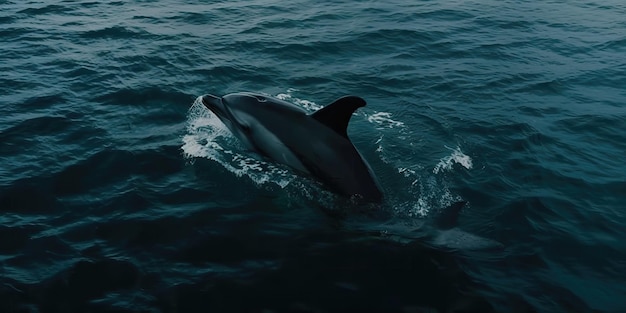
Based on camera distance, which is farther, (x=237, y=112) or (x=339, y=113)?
(x=237, y=112)

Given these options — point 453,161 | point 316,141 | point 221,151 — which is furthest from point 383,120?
point 316,141

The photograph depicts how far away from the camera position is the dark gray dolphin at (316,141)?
11352 mm

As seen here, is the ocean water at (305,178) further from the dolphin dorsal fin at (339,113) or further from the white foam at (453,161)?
the dolphin dorsal fin at (339,113)

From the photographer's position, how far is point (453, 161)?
14227 mm

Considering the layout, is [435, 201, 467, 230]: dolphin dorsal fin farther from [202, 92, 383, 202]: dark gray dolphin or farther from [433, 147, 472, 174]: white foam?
[433, 147, 472, 174]: white foam

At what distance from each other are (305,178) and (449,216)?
350 centimetres

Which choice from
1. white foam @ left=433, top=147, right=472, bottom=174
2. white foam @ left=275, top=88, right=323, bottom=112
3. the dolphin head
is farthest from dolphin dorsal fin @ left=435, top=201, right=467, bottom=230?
white foam @ left=275, top=88, right=323, bottom=112

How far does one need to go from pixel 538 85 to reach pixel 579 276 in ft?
38.8

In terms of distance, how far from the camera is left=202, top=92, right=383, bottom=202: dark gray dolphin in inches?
447

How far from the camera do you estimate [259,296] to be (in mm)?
9320

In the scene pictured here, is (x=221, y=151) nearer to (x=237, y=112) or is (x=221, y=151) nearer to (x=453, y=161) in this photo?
(x=237, y=112)

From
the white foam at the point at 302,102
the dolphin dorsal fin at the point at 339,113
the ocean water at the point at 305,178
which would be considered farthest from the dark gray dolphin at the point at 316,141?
the white foam at the point at 302,102

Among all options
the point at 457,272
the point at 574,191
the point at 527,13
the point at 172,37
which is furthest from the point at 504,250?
the point at 527,13

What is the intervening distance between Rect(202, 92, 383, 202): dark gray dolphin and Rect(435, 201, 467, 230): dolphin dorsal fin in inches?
57.7
